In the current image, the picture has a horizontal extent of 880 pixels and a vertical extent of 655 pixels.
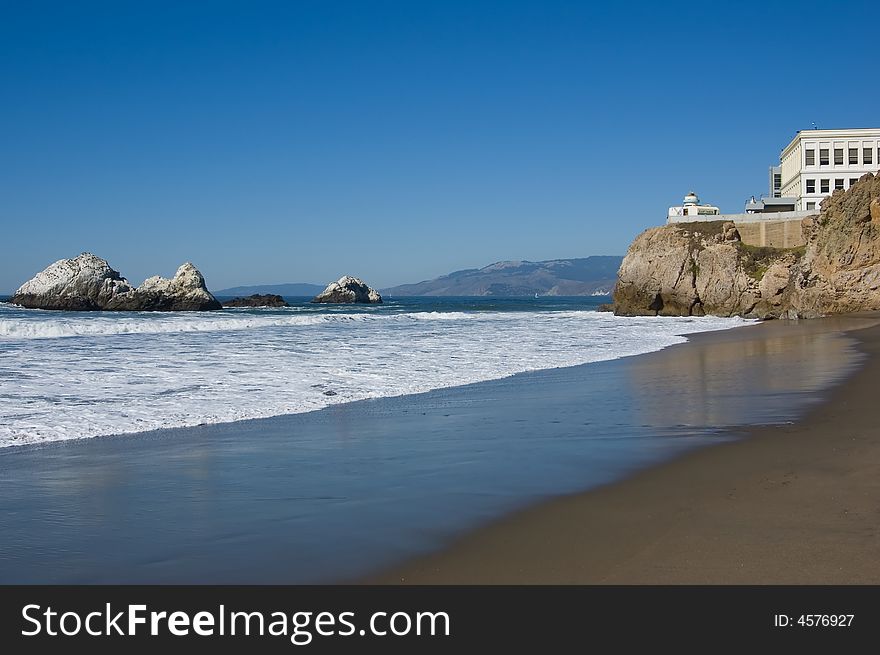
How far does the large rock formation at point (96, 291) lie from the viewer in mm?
62656

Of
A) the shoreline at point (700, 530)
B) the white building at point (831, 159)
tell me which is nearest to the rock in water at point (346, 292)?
the white building at point (831, 159)

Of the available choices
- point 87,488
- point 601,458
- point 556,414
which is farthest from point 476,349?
point 87,488

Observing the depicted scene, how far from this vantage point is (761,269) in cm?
4350

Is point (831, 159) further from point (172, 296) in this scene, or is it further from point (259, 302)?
point (259, 302)

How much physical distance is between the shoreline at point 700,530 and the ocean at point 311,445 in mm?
269

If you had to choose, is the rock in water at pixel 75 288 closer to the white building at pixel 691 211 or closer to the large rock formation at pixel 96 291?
the large rock formation at pixel 96 291

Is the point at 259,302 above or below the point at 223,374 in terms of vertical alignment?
above

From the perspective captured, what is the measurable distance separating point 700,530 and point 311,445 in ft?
12.7

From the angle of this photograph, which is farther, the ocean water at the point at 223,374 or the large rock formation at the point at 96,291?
the large rock formation at the point at 96,291

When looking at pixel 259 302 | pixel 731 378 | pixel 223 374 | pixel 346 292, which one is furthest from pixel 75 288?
pixel 731 378

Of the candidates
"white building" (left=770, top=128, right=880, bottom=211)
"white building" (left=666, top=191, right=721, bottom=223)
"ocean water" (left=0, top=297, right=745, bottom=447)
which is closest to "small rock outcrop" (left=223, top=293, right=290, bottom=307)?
"white building" (left=666, top=191, right=721, bottom=223)

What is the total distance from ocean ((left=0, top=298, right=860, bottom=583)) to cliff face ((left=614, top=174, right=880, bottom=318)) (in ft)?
64.9

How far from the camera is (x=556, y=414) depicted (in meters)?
8.63

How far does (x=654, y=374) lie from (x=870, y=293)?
911 inches
